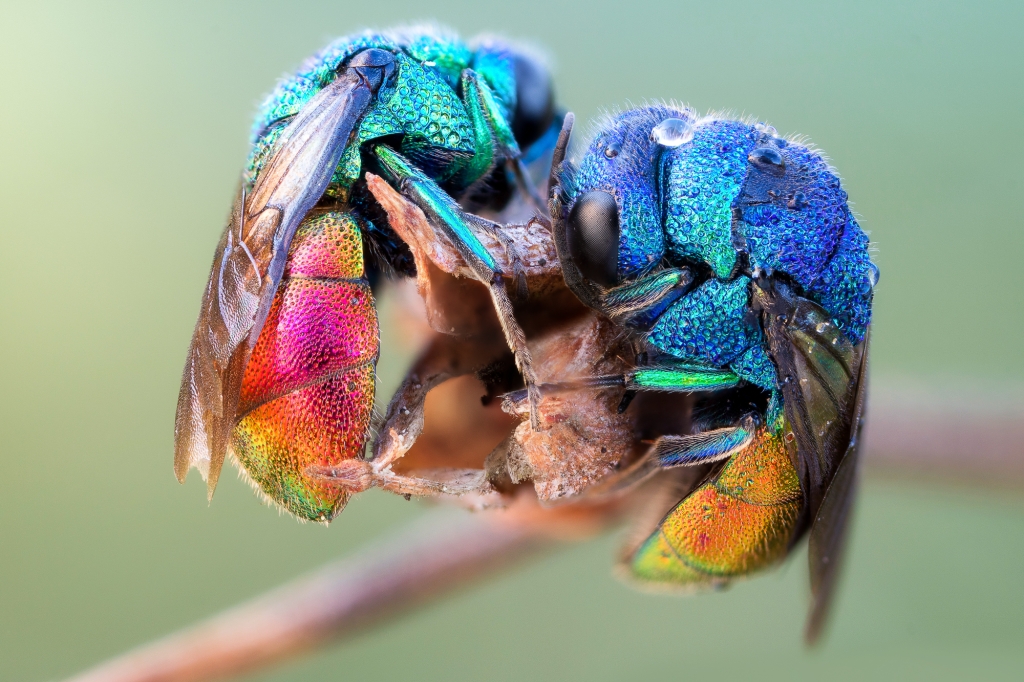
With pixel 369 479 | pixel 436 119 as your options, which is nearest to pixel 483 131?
pixel 436 119

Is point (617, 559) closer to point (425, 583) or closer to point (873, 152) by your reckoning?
point (425, 583)

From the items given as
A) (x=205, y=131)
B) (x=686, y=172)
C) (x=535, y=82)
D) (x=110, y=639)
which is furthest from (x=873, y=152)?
(x=110, y=639)

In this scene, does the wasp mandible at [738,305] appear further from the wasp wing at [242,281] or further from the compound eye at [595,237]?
the wasp wing at [242,281]

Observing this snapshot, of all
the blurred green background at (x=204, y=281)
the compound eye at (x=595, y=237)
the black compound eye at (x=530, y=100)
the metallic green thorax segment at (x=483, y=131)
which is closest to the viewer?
the compound eye at (x=595, y=237)

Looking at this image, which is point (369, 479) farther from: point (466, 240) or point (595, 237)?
point (595, 237)

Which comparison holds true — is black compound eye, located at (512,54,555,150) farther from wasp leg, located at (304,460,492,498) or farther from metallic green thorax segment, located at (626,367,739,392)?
wasp leg, located at (304,460,492,498)

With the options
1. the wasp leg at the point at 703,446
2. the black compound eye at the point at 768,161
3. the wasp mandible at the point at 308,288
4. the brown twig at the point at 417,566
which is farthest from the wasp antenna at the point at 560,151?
the brown twig at the point at 417,566

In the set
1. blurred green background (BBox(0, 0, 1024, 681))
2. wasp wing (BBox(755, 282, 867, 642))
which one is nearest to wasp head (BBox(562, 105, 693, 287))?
wasp wing (BBox(755, 282, 867, 642))
